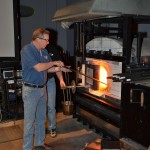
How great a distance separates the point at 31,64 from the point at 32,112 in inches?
26.8

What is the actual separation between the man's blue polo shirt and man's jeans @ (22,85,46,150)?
0.13 meters

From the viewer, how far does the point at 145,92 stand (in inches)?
113

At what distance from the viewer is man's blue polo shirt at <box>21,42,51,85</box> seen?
3.21 meters

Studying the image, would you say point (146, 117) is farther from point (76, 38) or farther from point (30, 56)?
point (76, 38)

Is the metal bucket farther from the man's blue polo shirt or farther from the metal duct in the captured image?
the metal duct

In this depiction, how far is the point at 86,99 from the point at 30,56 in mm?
1886

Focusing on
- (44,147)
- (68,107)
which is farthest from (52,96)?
(68,107)

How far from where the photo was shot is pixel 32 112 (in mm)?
3330

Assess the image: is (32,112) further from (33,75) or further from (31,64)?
(31,64)

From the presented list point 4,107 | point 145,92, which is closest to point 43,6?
point 4,107

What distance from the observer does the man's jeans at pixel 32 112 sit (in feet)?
10.8

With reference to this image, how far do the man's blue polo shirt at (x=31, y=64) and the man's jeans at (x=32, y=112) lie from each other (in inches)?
4.9

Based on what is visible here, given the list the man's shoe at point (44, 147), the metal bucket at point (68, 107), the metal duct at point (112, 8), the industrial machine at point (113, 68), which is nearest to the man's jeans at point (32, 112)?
the man's shoe at point (44, 147)

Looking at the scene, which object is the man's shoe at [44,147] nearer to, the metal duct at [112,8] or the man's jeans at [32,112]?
the man's jeans at [32,112]
